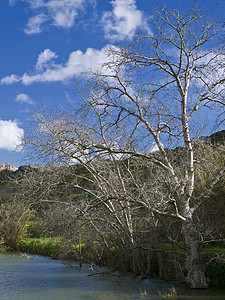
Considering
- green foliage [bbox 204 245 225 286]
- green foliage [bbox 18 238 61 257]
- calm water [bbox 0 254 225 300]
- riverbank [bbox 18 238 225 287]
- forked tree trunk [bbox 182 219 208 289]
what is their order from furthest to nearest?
1. green foliage [bbox 18 238 61 257]
2. riverbank [bbox 18 238 225 287]
3. green foliage [bbox 204 245 225 286]
4. forked tree trunk [bbox 182 219 208 289]
5. calm water [bbox 0 254 225 300]

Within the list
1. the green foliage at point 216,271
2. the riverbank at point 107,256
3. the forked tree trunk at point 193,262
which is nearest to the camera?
the forked tree trunk at point 193,262

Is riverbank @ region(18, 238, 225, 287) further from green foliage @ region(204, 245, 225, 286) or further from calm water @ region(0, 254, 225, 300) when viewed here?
calm water @ region(0, 254, 225, 300)

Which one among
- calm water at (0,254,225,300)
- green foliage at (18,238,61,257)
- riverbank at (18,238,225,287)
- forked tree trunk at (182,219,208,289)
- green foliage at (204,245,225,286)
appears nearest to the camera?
calm water at (0,254,225,300)

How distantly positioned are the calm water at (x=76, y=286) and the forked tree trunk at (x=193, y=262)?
0.25 metres

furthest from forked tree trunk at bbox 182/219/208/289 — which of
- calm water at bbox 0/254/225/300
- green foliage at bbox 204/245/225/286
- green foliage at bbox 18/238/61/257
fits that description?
green foliage at bbox 18/238/61/257

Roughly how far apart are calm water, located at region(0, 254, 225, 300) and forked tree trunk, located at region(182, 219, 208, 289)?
0.82 feet

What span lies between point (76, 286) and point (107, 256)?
10.6ft

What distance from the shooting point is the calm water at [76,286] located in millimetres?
9867

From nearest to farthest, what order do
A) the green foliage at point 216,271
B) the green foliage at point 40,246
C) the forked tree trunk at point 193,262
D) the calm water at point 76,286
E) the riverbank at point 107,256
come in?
1. the calm water at point 76,286
2. the forked tree trunk at point 193,262
3. the green foliage at point 216,271
4. the riverbank at point 107,256
5. the green foliage at point 40,246

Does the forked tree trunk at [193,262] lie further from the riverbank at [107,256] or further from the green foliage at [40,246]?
the green foliage at [40,246]

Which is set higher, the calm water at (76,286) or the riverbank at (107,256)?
the riverbank at (107,256)

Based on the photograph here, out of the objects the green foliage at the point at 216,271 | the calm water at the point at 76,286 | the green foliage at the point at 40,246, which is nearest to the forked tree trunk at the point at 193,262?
the calm water at the point at 76,286

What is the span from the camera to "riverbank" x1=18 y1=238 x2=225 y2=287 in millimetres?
10305

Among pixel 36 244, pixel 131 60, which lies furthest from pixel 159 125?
pixel 36 244
